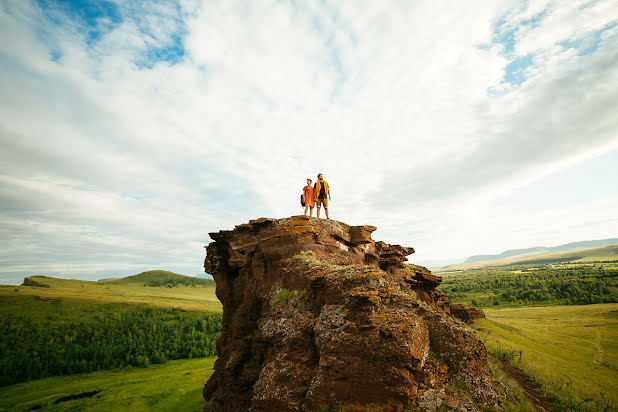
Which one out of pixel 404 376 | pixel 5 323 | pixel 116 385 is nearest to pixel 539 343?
pixel 404 376

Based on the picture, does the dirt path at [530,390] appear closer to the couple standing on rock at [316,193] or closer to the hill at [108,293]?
the couple standing on rock at [316,193]

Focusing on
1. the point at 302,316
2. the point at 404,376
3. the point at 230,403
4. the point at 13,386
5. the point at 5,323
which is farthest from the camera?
the point at 5,323

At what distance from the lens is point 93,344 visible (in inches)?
3179

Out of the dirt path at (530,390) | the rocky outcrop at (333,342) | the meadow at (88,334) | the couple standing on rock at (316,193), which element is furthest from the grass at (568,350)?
the meadow at (88,334)

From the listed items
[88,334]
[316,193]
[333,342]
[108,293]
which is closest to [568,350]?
[316,193]

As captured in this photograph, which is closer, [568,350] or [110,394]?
[568,350]

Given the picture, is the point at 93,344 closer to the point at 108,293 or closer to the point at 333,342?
the point at 108,293

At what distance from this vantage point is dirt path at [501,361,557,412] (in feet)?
46.3

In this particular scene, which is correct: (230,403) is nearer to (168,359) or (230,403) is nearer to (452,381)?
(452,381)

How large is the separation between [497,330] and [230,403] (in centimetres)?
4585

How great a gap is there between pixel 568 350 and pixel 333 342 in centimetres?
4960

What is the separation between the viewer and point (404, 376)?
404 inches

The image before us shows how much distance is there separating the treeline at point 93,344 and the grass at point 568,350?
89.3 meters

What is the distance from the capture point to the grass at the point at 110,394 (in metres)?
37.3
